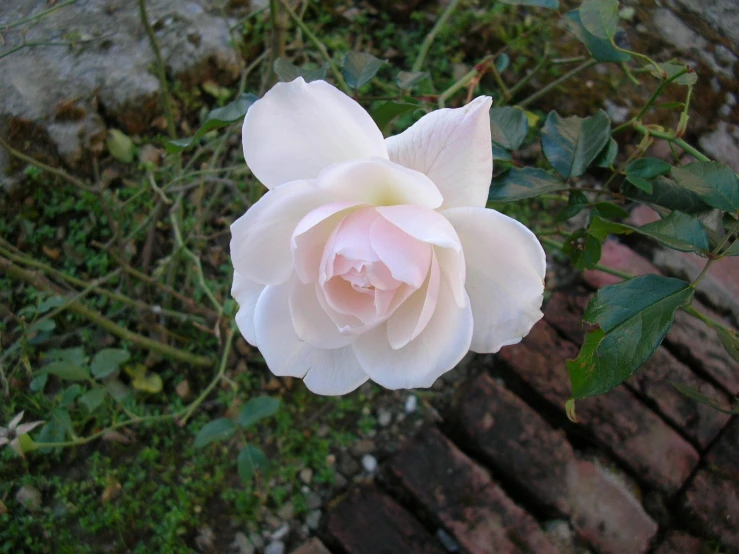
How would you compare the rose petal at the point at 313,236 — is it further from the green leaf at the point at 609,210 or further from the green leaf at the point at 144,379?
the green leaf at the point at 144,379

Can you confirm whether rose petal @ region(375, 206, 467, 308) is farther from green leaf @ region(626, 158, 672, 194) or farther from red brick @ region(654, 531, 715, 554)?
red brick @ region(654, 531, 715, 554)

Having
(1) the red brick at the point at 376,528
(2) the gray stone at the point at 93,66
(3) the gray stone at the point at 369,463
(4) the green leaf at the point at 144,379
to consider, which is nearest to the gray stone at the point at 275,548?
(1) the red brick at the point at 376,528

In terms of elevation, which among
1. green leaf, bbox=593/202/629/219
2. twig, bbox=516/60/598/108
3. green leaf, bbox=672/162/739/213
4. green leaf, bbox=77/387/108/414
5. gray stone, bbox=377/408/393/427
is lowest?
gray stone, bbox=377/408/393/427

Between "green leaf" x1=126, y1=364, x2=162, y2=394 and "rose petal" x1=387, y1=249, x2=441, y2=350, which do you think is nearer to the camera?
"rose petal" x1=387, y1=249, x2=441, y2=350

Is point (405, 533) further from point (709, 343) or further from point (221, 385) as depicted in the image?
point (709, 343)

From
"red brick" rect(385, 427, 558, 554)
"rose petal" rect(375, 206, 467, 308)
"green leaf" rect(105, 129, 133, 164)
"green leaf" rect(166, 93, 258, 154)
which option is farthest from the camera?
"green leaf" rect(105, 129, 133, 164)

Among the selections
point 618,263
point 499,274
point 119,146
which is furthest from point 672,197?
point 119,146

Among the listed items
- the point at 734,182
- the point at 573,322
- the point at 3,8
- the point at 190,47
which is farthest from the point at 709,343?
the point at 3,8

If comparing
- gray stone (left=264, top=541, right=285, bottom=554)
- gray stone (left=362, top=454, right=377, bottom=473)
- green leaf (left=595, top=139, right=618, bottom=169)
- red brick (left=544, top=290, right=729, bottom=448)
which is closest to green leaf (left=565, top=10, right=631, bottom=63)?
green leaf (left=595, top=139, right=618, bottom=169)
